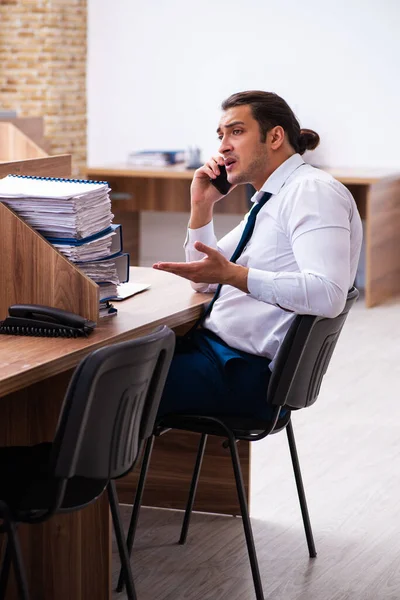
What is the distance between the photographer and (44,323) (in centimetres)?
242

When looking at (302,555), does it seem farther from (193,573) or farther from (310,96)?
(310,96)

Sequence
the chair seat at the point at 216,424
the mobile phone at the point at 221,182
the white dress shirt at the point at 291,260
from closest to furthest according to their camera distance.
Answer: the white dress shirt at the point at 291,260 < the chair seat at the point at 216,424 < the mobile phone at the point at 221,182

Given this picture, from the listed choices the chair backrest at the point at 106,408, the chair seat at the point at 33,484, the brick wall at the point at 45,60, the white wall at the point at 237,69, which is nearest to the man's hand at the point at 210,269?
the chair backrest at the point at 106,408

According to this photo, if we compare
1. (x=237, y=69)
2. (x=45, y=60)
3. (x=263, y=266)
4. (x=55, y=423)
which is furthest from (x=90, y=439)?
(x=45, y=60)

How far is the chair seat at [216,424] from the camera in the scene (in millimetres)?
2680

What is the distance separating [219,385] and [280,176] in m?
0.57

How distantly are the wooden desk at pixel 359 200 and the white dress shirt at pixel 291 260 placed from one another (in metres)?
4.07

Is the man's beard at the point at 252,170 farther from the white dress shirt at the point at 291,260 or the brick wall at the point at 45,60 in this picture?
the brick wall at the point at 45,60

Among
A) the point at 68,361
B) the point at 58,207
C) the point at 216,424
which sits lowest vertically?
the point at 216,424

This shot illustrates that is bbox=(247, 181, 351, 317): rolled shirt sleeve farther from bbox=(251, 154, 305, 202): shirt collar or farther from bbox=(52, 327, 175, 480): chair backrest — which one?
bbox=(52, 327, 175, 480): chair backrest

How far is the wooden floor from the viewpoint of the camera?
2789mm

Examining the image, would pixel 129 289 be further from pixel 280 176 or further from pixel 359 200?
pixel 359 200

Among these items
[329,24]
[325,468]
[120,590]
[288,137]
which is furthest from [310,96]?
[120,590]

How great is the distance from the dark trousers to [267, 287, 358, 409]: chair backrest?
89 millimetres
